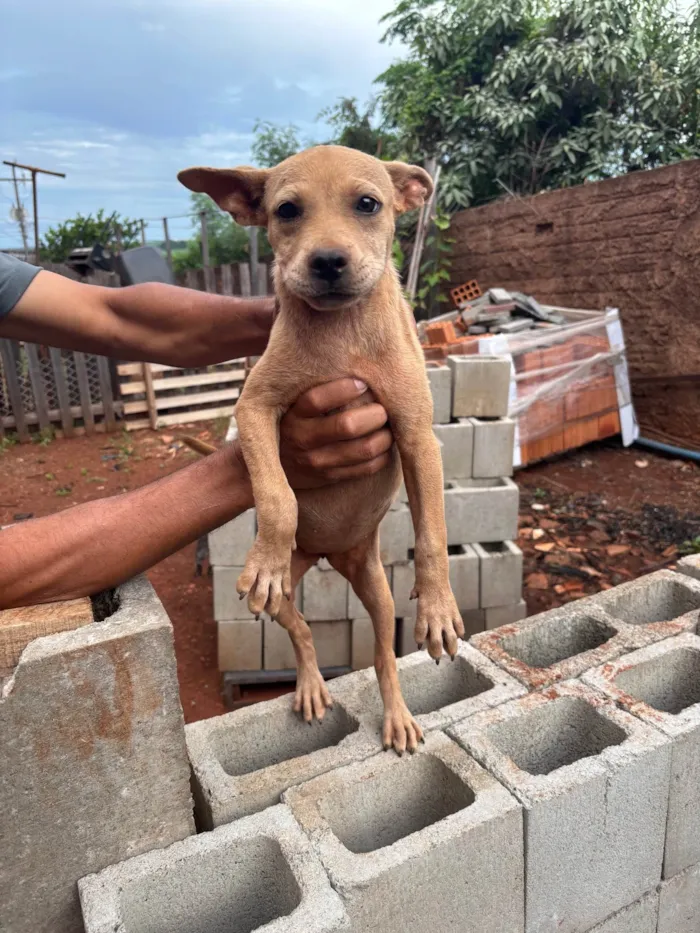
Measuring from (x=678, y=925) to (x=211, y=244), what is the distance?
68.5 ft

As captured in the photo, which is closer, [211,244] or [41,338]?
[41,338]

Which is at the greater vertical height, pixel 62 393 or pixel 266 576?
pixel 266 576

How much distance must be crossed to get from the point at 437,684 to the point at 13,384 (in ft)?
26.7

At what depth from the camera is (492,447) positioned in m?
4.49

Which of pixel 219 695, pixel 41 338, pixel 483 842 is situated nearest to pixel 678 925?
pixel 483 842

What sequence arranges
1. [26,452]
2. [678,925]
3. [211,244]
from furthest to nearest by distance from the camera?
[211,244] < [26,452] < [678,925]

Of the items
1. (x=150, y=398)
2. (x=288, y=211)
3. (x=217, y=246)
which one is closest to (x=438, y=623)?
(x=288, y=211)

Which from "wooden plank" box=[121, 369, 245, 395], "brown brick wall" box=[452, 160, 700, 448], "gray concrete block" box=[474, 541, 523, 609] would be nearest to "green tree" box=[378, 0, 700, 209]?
"brown brick wall" box=[452, 160, 700, 448]

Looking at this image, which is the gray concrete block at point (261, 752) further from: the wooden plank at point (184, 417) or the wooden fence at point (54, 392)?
the wooden fence at point (54, 392)

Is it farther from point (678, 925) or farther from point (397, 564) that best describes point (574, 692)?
point (397, 564)

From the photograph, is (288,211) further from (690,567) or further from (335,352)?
(690,567)

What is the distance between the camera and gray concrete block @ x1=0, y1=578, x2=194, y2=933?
1.63 meters

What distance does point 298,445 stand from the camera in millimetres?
1942

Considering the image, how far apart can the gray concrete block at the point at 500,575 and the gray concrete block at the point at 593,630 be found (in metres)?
1.27
